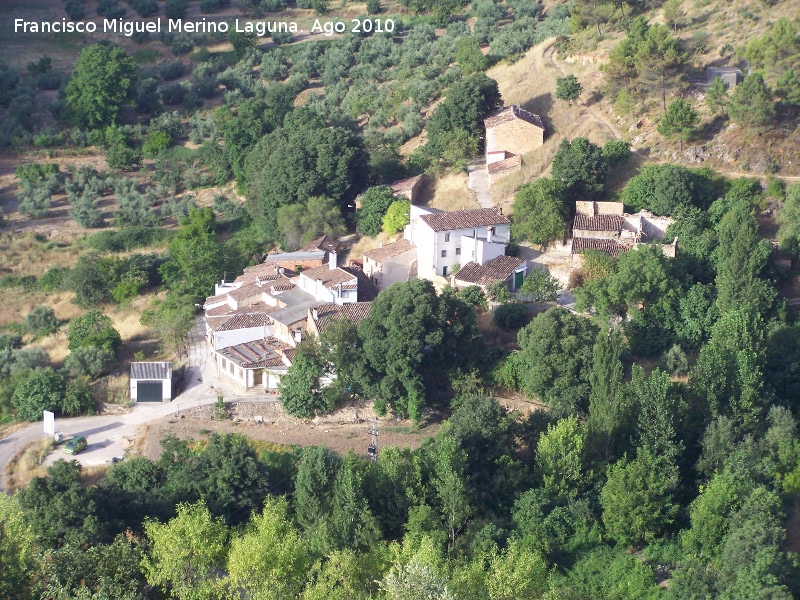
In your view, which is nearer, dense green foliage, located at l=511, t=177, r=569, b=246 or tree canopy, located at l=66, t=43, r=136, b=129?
dense green foliage, located at l=511, t=177, r=569, b=246

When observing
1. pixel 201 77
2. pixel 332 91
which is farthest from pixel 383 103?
pixel 201 77

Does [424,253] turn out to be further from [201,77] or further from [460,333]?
[201,77]

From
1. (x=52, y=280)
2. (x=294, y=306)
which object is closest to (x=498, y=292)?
(x=294, y=306)

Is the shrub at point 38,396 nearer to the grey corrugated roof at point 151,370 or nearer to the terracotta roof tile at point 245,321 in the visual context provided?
the grey corrugated roof at point 151,370

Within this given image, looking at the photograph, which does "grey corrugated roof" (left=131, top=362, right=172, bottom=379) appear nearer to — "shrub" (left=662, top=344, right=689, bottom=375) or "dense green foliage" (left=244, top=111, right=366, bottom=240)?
"dense green foliage" (left=244, top=111, right=366, bottom=240)

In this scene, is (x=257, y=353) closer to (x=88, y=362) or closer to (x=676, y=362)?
(x=88, y=362)

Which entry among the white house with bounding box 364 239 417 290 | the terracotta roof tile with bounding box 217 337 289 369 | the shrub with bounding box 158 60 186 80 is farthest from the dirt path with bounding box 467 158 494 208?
the shrub with bounding box 158 60 186 80
